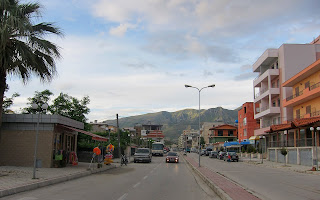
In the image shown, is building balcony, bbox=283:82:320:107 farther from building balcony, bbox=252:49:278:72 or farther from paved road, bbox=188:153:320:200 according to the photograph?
paved road, bbox=188:153:320:200

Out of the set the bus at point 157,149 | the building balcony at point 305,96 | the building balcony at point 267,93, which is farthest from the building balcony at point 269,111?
the bus at point 157,149

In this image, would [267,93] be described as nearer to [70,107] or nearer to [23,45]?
[70,107]

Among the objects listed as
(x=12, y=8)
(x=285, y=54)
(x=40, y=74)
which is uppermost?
(x=285, y=54)

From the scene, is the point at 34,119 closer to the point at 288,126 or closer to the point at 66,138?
the point at 66,138

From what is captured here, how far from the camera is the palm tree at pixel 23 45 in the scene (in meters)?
13.3

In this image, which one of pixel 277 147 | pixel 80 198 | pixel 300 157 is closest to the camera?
pixel 80 198

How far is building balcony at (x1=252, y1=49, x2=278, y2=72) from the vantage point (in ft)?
161

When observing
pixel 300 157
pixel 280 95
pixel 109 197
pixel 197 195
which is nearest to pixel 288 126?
pixel 300 157

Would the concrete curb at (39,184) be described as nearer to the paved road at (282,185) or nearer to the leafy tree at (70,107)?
the paved road at (282,185)

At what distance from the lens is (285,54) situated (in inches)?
1832

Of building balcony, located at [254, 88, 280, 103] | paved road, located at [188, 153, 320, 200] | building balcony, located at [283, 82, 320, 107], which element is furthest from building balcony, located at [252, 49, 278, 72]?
paved road, located at [188, 153, 320, 200]

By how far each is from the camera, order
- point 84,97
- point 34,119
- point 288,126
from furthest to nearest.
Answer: point 84,97, point 288,126, point 34,119

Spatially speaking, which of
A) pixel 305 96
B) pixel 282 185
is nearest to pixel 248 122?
pixel 305 96

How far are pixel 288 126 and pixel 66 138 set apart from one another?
2653cm
